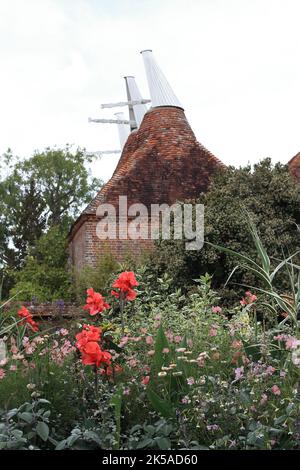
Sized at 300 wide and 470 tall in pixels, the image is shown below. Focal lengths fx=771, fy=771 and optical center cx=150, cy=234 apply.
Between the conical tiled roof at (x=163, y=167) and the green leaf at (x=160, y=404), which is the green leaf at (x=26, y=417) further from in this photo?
the conical tiled roof at (x=163, y=167)

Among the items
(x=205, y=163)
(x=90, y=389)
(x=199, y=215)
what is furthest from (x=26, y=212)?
(x=90, y=389)

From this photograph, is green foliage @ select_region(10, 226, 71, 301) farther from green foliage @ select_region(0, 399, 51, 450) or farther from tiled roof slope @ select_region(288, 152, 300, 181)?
green foliage @ select_region(0, 399, 51, 450)

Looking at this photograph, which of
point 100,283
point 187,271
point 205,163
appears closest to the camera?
point 187,271

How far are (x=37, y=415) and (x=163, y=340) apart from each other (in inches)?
39.5

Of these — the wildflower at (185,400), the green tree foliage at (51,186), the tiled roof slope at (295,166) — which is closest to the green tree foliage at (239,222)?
the tiled roof slope at (295,166)

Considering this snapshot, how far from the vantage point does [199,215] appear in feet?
56.2

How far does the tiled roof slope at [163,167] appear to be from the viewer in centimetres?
2434

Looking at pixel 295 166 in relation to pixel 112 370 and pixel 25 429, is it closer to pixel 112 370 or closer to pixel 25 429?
pixel 112 370

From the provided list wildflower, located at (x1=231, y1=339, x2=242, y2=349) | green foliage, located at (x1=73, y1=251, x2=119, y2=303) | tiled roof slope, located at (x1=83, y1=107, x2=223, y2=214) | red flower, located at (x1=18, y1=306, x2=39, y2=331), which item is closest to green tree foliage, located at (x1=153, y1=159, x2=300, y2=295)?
green foliage, located at (x1=73, y1=251, x2=119, y2=303)

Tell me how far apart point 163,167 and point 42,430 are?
70.9 ft

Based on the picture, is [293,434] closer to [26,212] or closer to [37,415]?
[37,415]

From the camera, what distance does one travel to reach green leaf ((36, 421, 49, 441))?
376 cm

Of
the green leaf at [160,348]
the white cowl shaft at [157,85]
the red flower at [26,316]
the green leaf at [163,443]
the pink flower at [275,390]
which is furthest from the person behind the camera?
the white cowl shaft at [157,85]

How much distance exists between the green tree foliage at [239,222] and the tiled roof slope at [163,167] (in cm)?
567
